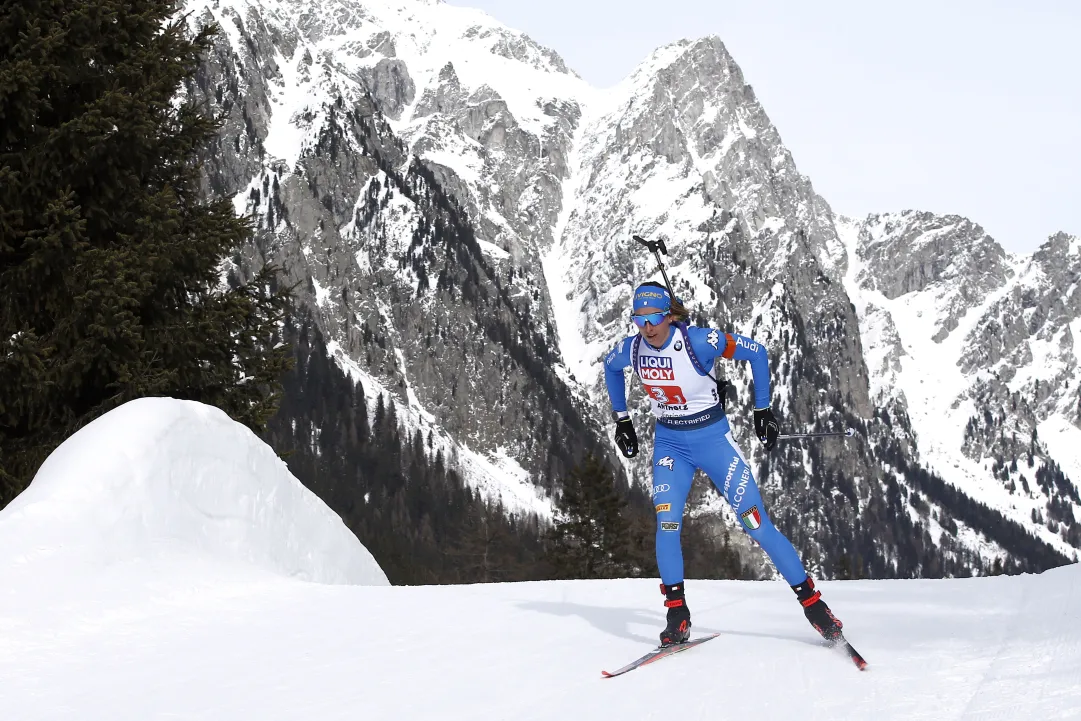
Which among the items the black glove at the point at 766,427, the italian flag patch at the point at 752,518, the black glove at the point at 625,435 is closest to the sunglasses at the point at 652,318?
the black glove at the point at 625,435

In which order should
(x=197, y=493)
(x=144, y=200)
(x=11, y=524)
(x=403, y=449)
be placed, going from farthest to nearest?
(x=403, y=449)
(x=144, y=200)
(x=197, y=493)
(x=11, y=524)

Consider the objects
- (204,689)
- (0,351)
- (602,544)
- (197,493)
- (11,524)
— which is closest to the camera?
(204,689)

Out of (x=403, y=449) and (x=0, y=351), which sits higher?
(x=403, y=449)

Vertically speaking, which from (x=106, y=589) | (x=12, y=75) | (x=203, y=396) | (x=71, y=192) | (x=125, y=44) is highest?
(x=125, y=44)

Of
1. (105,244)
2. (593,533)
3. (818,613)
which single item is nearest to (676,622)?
(818,613)

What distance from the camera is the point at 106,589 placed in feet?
23.6

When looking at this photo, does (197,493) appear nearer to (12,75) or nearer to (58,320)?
(58,320)

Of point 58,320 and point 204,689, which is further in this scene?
point 58,320

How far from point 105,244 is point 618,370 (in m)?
7.11

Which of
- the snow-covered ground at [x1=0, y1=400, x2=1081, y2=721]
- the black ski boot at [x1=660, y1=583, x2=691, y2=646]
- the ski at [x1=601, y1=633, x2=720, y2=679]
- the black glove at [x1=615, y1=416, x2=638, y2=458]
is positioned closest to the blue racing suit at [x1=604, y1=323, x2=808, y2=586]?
the black ski boot at [x1=660, y1=583, x2=691, y2=646]

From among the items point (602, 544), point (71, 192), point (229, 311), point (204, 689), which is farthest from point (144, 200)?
point (602, 544)

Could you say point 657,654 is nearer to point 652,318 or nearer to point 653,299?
point 652,318

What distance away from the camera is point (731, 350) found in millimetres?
7652

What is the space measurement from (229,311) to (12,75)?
3480mm
